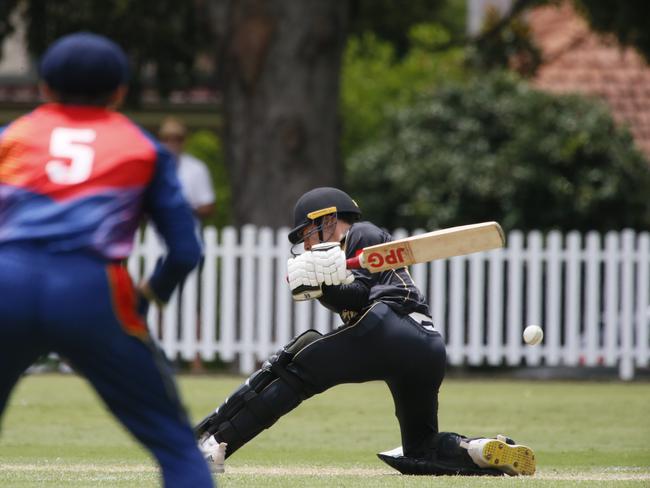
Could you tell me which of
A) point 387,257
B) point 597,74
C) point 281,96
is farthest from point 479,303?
point 597,74

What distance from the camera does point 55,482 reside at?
6086 mm

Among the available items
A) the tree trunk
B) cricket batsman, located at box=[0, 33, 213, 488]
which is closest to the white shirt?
the tree trunk

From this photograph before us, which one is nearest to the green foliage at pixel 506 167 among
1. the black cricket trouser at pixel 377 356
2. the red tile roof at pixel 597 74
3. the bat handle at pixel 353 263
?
the red tile roof at pixel 597 74

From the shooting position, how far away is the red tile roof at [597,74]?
77.8ft

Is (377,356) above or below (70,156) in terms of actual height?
below

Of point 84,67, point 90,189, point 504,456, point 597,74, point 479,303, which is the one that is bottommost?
point 479,303

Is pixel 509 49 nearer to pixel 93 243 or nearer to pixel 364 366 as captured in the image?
pixel 364 366

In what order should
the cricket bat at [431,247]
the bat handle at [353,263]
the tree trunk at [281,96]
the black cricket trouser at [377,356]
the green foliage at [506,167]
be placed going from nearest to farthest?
the cricket bat at [431,247] < the bat handle at [353,263] < the black cricket trouser at [377,356] < the tree trunk at [281,96] < the green foliage at [506,167]

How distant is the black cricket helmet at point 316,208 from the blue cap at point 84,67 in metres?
2.40

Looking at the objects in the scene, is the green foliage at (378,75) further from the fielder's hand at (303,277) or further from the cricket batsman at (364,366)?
the fielder's hand at (303,277)

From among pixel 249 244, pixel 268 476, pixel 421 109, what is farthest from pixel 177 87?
pixel 268 476

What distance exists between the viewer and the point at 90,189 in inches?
161

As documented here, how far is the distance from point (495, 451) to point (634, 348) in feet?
26.0

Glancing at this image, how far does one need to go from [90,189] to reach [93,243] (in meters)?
0.17
